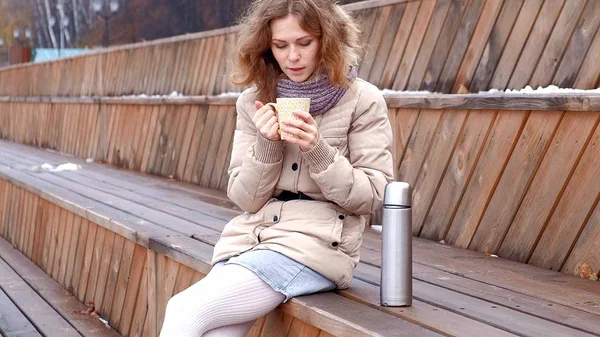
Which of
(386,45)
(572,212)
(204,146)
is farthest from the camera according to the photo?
(204,146)

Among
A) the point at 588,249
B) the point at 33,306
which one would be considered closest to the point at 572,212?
the point at 588,249

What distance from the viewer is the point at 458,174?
3.72 metres

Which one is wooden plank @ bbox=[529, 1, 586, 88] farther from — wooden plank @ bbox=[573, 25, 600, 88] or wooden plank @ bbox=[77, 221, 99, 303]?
wooden plank @ bbox=[77, 221, 99, 303]

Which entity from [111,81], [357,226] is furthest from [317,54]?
[111,81]

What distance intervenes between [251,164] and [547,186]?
4.07 feet

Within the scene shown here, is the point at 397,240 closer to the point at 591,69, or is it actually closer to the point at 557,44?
the point at 591,69

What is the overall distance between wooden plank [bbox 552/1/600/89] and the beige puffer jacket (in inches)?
47.4

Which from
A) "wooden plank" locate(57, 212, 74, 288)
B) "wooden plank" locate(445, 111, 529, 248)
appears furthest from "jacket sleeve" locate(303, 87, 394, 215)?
"wooden plank" locate(57, 212, 74, 288)

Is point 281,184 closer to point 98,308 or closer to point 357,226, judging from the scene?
point 357,226

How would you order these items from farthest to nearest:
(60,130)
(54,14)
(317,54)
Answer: (54,14) → (60,130) → (317,54)

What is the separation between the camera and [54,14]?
12898 millimetres

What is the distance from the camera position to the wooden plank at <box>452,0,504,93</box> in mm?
3973

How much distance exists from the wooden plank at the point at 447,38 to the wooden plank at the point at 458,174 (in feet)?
1.89

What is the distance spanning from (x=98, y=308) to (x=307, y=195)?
7.09 ft
